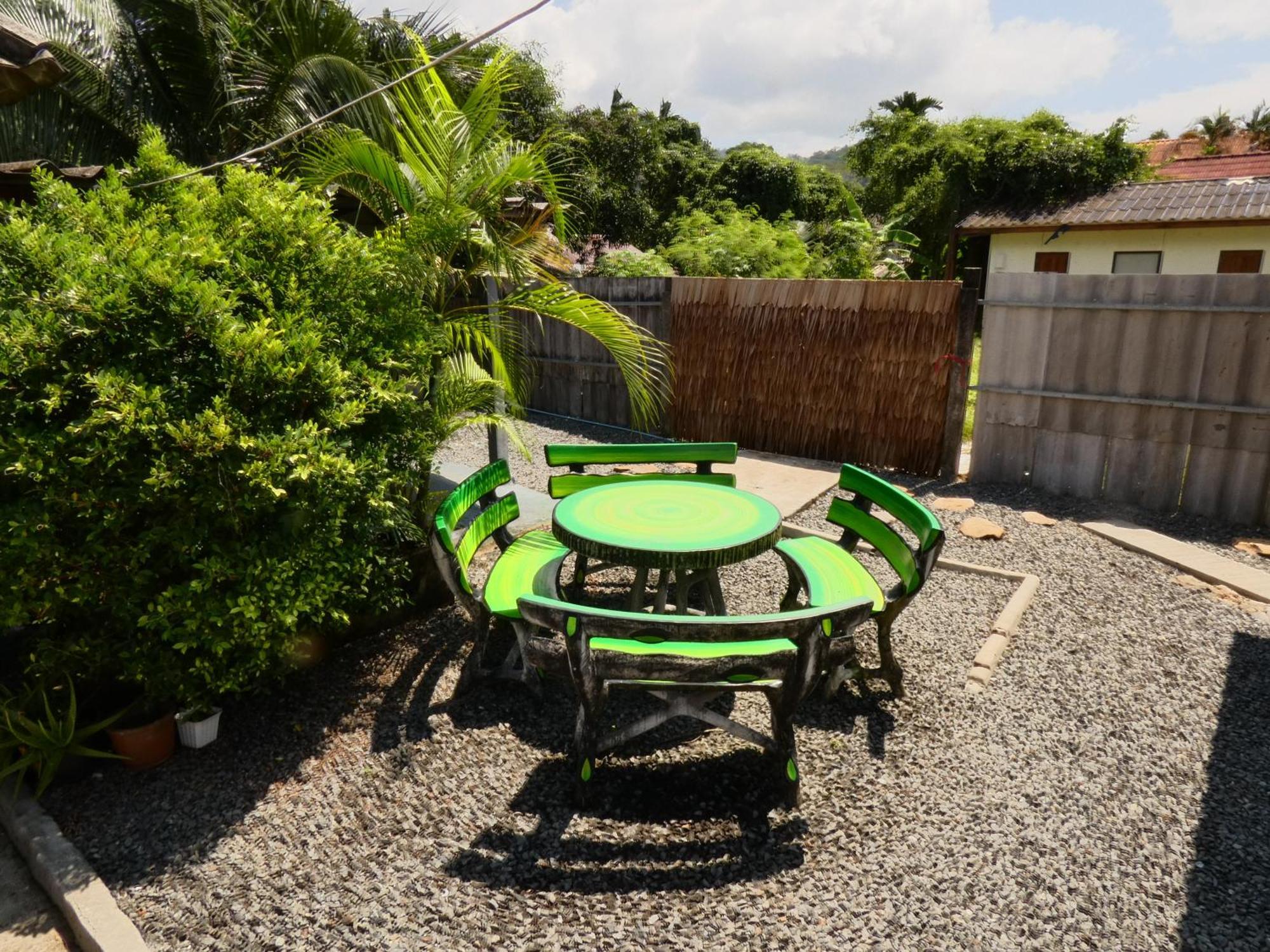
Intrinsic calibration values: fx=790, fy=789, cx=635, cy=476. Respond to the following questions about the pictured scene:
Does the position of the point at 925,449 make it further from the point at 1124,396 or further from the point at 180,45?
the point at 180,45

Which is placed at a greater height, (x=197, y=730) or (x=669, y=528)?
(x=669, y=528)

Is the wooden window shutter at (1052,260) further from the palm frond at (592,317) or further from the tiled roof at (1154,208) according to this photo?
the palm frond at (592,317)

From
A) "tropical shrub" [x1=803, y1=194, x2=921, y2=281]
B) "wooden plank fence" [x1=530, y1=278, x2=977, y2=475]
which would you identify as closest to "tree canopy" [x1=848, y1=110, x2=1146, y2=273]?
"tropical shrub" [x1=803, y1=194, x2=921, y2=281]

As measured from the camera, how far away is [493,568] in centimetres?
380

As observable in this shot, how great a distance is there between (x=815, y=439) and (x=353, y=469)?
5692 millimetres

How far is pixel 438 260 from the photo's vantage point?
15.1ft

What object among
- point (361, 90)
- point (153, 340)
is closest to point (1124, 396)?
point (153, 340)

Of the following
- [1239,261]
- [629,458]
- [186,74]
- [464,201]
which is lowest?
[629,458]

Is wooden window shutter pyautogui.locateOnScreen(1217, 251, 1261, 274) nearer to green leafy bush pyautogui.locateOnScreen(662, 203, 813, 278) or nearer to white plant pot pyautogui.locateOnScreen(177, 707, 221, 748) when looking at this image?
green leafy bush pyautogui.locateOnScreen(662, 203, 813, 278)

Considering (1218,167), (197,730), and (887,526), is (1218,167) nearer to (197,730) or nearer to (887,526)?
(887,526)

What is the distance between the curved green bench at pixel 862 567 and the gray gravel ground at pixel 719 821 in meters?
0.26

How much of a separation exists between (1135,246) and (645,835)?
17.8 m

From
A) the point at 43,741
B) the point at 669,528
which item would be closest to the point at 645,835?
the point at 669,528

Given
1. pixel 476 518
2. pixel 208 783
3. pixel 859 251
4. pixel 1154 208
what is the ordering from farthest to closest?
pixel 1154 208 → pixel 859 251 → pixel 476 518 → pixel 208 783
